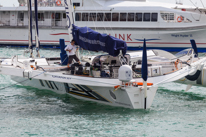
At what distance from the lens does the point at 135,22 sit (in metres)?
31.8

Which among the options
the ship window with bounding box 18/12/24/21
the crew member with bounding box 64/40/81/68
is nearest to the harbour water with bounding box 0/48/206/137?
the crew member with bounding box 64/40/81/68

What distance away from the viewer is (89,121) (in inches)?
409

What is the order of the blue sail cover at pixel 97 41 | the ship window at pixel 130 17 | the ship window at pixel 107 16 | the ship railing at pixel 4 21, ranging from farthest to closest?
the ship railing at pixel 4 21 < the ship window at pixel 107 16 < the ship window at pixel 130 17 < the blue sail cover at pixel 97 41

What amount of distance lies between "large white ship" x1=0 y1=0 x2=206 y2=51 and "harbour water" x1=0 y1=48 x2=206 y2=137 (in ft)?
56.4

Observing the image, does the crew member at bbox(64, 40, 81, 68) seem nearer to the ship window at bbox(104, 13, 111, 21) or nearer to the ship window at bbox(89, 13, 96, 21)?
the ship window at bbox(104, 13, 111, 21)

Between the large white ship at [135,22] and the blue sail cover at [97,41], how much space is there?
16508 mm

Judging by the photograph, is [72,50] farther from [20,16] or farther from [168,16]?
[20,16]

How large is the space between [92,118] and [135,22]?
869 inches

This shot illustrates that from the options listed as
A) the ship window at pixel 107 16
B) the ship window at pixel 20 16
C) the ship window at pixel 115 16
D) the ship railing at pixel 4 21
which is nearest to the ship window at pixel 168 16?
the ship window at pixel 115 16

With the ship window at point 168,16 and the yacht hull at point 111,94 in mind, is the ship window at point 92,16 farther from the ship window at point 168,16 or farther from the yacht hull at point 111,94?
the yacht hull at point 111,94

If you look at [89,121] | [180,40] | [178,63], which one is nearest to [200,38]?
[180,40]

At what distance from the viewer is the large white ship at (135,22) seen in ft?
101

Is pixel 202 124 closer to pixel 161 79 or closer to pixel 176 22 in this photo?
pixel 161 79

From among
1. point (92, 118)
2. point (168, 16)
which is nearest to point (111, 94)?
point (92, 118)
